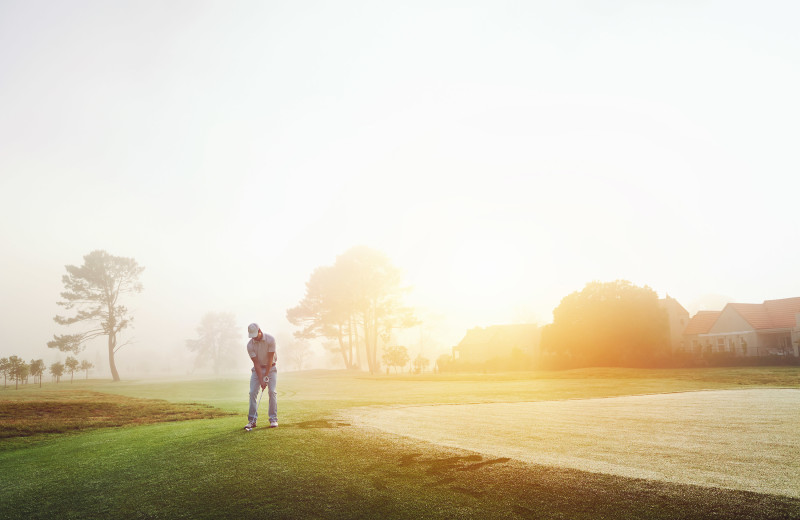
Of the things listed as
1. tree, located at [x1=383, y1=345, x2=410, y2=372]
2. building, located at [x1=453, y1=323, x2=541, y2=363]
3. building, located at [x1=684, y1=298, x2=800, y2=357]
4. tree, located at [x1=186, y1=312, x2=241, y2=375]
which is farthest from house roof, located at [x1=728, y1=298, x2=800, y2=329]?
tree, located at [x1=186, y1=312, x2=241, y2=375]

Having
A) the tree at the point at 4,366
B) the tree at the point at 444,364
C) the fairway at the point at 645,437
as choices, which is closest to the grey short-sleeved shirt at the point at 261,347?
the fairway at the point at 645,437

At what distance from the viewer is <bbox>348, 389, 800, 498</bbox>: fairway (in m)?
7.24

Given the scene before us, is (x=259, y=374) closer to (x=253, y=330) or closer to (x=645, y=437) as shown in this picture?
(x=253, y=330)

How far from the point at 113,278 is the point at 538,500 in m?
69.3

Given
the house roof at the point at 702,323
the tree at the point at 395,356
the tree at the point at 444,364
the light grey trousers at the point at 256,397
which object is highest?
the light grey trousers at the point at 256,397

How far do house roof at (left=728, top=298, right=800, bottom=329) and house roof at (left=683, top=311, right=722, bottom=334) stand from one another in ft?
21.0

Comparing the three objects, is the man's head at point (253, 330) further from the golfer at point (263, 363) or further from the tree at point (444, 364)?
the tree at point (444, 364)

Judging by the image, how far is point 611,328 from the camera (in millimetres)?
56531

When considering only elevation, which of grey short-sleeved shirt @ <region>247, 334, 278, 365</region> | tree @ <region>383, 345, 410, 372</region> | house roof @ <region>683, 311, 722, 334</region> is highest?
grey short-sleeved shirt @ <region>247, 334, 278, 365</region>

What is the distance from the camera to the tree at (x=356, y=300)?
242 feet

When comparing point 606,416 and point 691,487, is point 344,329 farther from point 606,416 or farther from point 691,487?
point 691,487

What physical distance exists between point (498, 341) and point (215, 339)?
2514 inches

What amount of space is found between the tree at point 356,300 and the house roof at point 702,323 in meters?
40.2

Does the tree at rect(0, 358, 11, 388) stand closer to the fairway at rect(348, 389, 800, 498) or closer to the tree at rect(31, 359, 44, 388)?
the tree at rect(31, 359, 44, 388)
